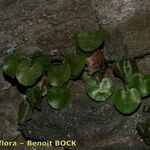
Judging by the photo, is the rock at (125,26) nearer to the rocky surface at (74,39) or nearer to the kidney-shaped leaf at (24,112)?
the rocky surface at (74,39)

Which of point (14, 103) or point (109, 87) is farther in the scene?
point (14, 103)

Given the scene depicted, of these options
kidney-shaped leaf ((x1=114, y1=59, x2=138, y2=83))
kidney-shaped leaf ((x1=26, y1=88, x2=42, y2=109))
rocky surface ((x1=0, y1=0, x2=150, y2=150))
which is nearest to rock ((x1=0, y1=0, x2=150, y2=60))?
rocky surface ((x1=0, y1=0, x2=150, y2=150))

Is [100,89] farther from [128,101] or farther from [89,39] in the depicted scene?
[89,39]

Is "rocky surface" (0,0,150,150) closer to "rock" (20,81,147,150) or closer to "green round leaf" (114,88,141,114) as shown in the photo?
"rock" (20,81,147,150)

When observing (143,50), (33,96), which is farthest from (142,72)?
(33,96)

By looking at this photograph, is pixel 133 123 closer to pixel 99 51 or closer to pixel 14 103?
pixel 99 51

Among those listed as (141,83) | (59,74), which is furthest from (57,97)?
(141,83)
